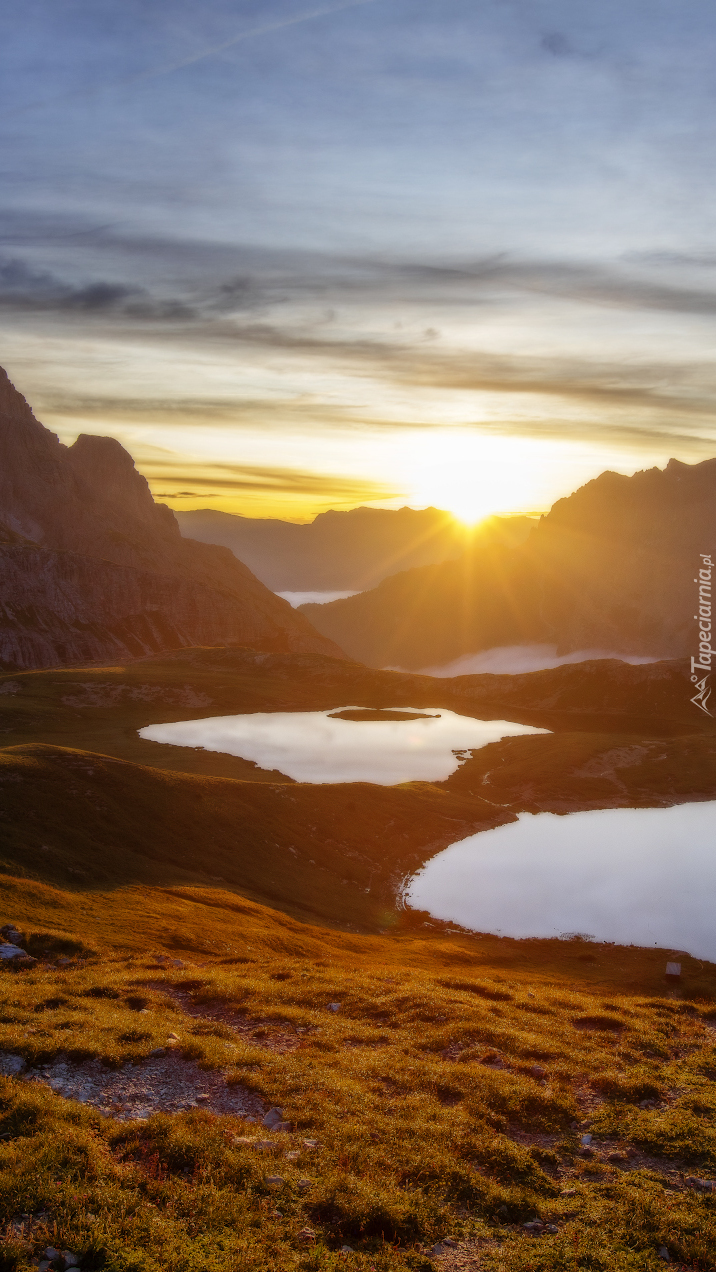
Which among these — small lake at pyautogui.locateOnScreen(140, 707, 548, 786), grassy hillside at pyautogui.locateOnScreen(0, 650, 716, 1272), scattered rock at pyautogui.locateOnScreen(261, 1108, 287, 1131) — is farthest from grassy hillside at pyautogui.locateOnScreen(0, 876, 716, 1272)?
small lake at pyautogui.locateOnScreen(140, 707, 548, 786)

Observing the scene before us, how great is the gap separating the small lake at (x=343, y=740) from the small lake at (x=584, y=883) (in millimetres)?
29288

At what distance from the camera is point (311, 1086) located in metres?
26.3

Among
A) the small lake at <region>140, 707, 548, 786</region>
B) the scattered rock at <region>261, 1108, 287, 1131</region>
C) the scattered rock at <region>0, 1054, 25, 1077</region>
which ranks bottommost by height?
the small lake at <region>140, 707, 548, 786</region>

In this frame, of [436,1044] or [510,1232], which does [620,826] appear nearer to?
[436,1044]

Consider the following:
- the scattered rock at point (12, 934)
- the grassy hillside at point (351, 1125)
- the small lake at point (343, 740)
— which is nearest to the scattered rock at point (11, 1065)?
the grassy hillside at point (351, 1125)

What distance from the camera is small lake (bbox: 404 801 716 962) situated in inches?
3044

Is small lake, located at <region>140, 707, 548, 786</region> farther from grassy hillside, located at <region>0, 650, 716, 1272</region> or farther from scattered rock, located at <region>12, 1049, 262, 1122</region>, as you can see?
scattered rock, located at <region>12, 1049, 262, 1122</region>

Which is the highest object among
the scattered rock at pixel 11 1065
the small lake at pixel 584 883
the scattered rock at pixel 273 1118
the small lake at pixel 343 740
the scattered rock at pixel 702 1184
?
the scattered rock at pixel 702 1184

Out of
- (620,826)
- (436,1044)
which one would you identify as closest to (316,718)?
(620,826)

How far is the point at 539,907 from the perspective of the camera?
82.4 m

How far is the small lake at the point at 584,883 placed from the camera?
77312 mm

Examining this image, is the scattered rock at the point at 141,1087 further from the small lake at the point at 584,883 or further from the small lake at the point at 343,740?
the small lake at the point at 343,740

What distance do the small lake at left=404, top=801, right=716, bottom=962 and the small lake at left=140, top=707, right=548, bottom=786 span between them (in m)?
29.3

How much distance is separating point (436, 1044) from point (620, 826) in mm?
92653
